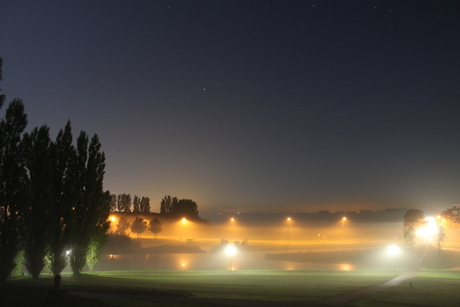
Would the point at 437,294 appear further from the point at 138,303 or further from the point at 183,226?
the point at 183,226

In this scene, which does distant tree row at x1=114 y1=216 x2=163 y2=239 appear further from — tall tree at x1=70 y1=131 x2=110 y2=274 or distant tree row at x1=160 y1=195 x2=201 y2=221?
tall tree at x1=70 y1=131 x2=110 y2=274

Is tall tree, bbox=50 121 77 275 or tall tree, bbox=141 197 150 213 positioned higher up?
tall tree, bbox=141 197 150 213

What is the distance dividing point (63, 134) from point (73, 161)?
7.95 feet

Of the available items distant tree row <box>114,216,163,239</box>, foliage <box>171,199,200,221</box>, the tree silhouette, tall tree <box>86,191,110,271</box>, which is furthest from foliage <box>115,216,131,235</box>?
the tree silhouette

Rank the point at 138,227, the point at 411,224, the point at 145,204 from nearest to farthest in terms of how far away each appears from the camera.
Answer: the point at 411,224
the point at 138,227
the point at 145,204

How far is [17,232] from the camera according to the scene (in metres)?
26.2

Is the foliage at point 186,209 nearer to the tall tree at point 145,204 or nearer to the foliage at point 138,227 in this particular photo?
the tall tree at point 145,204

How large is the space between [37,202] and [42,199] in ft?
1.27

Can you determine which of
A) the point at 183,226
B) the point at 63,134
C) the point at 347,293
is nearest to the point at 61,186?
the point at 63,134

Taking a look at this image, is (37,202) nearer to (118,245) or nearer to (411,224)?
(118,245)

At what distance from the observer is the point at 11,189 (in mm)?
26594

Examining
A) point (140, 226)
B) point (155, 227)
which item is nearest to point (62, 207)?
point (155, 227)

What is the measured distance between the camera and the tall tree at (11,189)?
84.0ft

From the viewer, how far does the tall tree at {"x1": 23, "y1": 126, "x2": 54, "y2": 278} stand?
87.8 ft
